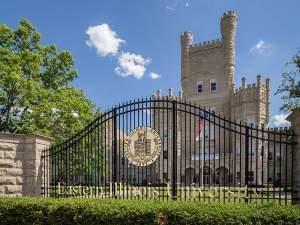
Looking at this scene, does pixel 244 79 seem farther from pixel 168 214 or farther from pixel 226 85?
pixel 168 214

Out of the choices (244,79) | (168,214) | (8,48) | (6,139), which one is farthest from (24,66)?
(244,79)

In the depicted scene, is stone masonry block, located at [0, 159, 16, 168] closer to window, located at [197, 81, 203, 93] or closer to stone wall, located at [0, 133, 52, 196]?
stone wall, located at [0, 133, 52, 196]

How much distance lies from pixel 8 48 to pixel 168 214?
50.7 feet

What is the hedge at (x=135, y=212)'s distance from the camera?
6.78m

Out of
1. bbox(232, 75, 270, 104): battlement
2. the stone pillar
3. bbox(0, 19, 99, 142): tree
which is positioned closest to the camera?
the stone pillar

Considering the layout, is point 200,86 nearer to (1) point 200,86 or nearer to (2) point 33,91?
(1) point 200,86

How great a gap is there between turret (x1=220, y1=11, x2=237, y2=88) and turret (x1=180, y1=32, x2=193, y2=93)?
470cm

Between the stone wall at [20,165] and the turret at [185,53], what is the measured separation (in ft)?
123

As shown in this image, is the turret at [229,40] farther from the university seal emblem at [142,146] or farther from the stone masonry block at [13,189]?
the stone masonry block at [13,189]

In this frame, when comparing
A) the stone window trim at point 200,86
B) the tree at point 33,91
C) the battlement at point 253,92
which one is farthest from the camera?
the stone window trim at point 200,86

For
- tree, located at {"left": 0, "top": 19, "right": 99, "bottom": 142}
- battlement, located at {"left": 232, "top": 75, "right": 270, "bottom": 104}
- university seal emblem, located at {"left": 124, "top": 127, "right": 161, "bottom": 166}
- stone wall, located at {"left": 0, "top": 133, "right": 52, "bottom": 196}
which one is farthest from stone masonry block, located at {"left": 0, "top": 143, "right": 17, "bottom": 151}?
battlement, located at {"left": 232, "top": 75, "right": 270, "bottom": 104}

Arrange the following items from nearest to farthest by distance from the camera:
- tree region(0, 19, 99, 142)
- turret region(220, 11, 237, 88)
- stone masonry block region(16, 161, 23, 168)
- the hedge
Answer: the hedge → stone masonry block region(16, 161, 23, 168) → tree region(0, 19, 99, 142) → turret region(220, 11, 237, 88)

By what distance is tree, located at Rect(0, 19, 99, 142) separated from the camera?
58.3 feet

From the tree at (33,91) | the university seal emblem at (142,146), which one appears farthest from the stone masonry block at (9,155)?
the tree at (33,91)
